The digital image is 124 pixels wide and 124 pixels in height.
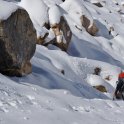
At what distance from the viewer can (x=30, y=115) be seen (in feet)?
34.1

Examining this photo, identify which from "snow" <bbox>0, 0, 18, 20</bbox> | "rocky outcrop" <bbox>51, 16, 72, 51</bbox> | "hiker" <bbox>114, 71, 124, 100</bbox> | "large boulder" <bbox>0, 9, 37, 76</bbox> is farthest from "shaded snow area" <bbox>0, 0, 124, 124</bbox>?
"hiker" <bbox>114, 71, 124, 100</bbox>

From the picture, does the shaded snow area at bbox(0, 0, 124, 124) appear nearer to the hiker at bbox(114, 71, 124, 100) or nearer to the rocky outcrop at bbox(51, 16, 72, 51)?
the rocky outcrop at bbox(51, 16, 72, 51)

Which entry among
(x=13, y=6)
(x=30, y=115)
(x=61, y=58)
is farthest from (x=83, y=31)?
(x=30, y=115)

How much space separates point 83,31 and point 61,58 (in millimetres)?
11524

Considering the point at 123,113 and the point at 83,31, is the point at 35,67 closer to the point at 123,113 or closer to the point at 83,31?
the point at 123,113

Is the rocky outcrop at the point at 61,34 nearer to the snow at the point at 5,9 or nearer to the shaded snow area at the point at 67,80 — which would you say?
the shaded snow area at the point at 67,80

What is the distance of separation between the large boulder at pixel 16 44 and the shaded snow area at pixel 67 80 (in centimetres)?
36

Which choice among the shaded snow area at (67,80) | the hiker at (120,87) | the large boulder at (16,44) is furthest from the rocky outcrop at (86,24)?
the large boulder at (16,44)

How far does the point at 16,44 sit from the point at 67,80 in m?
5.40

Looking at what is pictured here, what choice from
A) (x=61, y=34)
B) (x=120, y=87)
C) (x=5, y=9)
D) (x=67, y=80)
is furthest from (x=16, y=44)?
(x=61, y=34)

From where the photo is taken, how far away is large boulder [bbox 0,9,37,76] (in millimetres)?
15766

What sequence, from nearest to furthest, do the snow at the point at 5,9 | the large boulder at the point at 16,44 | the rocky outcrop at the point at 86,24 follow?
the snow at the point at 5,9
the large boulder at the point at 16,44
the rocky outcrop at the point at 86,24

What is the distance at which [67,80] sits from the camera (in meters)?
21.1

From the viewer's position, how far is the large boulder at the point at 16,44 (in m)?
15.8
